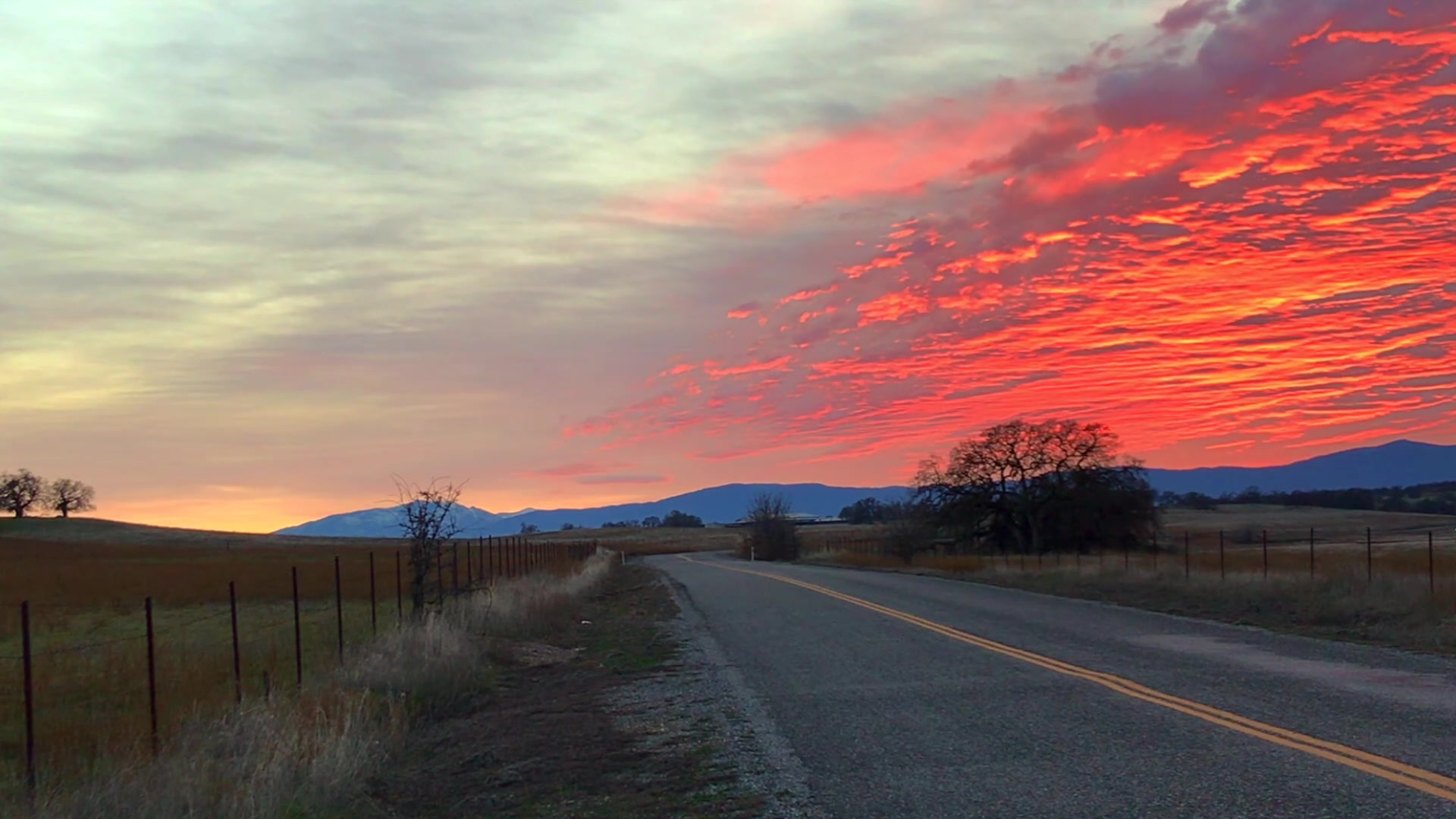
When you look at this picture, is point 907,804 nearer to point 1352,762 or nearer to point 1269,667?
point 1352,762

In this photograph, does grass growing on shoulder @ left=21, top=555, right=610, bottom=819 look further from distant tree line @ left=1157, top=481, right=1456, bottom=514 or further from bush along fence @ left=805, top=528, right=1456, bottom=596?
distant tree line @ left=1157, top=481, right=1456, bottom=514

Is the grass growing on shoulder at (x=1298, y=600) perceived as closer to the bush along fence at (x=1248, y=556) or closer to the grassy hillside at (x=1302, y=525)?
the bush along fence at (x=1248, y=556)

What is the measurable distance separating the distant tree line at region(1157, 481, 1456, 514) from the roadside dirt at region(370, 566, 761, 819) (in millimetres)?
104531

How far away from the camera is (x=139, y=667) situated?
16.7 meters

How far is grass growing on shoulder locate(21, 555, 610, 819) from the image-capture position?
7.80 meters

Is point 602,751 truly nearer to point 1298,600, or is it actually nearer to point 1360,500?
point 1298,600

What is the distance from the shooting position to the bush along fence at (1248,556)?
79.4ft

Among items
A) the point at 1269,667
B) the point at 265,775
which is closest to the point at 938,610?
the point at 1269,667

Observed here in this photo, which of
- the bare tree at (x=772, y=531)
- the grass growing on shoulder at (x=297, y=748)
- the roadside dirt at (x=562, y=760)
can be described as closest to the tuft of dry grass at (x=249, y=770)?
the grass growing on shoulder at (x=297, y=748)

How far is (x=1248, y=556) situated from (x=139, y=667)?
40693mm

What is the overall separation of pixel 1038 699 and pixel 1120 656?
352cm

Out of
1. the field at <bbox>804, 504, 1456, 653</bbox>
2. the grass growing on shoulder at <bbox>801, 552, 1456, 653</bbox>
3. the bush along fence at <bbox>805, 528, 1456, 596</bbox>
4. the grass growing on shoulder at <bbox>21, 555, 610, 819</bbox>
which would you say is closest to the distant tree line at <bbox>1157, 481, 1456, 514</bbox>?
the bush along fence at <bbox>805, 528, 1456, 596</bbox>

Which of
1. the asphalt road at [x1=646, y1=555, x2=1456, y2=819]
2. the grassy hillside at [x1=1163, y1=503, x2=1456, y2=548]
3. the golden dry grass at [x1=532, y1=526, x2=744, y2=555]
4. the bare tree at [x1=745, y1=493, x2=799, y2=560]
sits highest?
the asphalt road at [x1=646, y1=555, x2=1456, y2=819]

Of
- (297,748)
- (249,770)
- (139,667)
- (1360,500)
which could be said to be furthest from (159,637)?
(1360,500)
